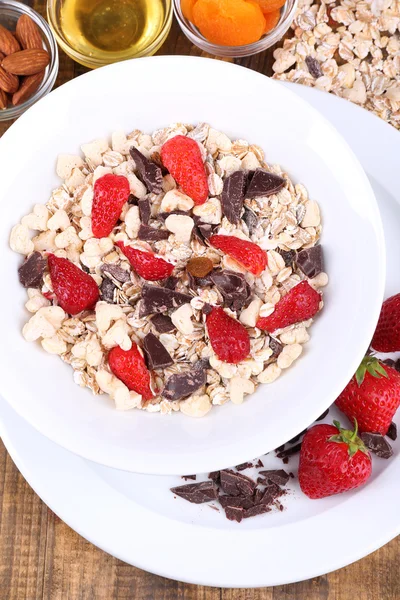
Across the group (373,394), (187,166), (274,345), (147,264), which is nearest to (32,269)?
(147,264)

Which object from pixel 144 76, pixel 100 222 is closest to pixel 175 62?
pixel 144 76

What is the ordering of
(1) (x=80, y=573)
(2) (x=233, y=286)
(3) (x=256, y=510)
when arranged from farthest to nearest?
(1) (x=80, y=573) → (3) (x=256, y=510) → (2) (x=233, y=286)

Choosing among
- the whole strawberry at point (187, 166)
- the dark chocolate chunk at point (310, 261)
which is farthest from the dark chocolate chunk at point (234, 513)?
the whole strawberry at point (187, 166)

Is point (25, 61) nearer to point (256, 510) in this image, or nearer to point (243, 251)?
point (243, 251)

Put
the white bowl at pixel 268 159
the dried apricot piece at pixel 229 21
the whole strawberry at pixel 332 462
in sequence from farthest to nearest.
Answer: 1. the dried apricot piece at pixel 229 21
2. the whole strawberry at pixel 332 462
3. the white bowl at pixel 268 159

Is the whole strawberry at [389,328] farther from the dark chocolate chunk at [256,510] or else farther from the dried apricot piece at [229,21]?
the dried apricot piece at [229,21]

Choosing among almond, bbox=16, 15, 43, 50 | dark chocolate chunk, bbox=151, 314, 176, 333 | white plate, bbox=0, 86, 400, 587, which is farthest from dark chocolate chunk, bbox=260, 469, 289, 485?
almond, bbox=16, 15, 43, 50
